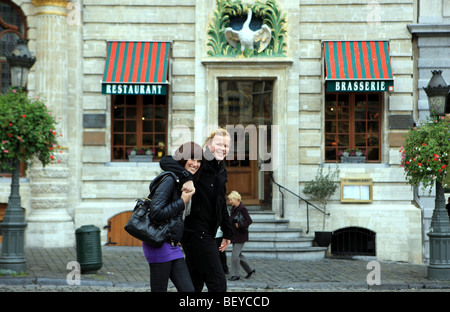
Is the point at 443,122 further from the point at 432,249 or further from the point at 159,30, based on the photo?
the point at 159,30

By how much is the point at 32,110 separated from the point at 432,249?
25.5 ft

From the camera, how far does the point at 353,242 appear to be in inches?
610

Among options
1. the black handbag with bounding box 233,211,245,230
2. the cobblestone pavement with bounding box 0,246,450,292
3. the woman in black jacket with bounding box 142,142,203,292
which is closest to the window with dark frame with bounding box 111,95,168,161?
the cobblestone pavement with bounding box 0,246,450,292

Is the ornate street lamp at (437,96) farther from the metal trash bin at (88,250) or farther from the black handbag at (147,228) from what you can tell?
the black handbag at (147,228)

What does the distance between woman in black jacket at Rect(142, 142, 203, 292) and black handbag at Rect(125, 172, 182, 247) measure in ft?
0.16

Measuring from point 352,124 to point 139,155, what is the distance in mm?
5296

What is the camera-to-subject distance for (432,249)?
12211 mm

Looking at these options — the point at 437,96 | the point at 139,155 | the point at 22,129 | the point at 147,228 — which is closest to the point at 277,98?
the point at 139,155

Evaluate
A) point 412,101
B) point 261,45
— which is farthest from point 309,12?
point 412,101

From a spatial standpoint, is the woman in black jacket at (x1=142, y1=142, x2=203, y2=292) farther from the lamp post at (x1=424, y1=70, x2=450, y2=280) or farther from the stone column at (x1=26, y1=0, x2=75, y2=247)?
the stone column at (x1=26, y1=0, x2=75, y2=247)

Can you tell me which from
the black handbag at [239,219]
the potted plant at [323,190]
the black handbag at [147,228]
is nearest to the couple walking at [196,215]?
the black handbag at [147,228]

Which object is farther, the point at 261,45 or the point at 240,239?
the point at 261,45

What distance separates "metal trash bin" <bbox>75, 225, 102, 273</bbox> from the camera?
11492 millimetres

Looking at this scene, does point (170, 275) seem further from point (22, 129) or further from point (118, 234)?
point (118, 234)
